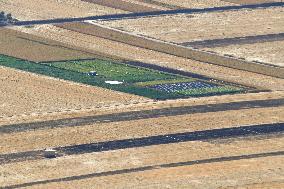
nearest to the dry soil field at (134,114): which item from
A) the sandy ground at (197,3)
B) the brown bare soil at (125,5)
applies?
the brown bare soil at (125,5)

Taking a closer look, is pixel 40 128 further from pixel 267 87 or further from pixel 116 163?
pixel 267 87

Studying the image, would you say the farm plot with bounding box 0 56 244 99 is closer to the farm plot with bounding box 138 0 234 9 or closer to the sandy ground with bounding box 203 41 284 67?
the sandy ground with bounding box 203 41 284 67

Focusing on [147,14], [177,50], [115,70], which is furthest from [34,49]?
[147,14]

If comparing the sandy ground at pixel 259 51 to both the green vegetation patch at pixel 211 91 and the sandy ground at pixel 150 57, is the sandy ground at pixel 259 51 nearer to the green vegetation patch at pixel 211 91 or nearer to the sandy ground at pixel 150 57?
the sandy ground at pixel 150 57

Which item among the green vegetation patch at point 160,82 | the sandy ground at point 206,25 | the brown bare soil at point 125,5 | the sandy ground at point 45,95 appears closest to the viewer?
the sandy ground at point 45,95

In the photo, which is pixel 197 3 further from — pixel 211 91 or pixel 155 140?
pixel 155 140

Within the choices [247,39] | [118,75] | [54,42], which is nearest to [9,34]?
[54,42]

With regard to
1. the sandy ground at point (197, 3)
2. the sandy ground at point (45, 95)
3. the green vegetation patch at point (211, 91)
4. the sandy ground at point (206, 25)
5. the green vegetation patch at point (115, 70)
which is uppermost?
the sandy ground at point (197, 3)
